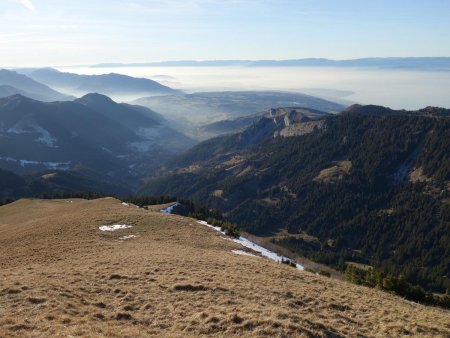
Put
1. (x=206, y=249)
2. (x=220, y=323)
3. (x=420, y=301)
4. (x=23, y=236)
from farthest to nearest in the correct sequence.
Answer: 1. (x=23, y=236)
2. (x=206, y=249)
3. (x=420, y=301)
4. (x=220, y=323)

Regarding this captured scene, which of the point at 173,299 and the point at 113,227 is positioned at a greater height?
the point at 173,299

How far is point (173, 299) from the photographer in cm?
2700

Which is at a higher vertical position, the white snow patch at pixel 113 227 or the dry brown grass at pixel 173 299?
the dry brown grass at pixel 173 299

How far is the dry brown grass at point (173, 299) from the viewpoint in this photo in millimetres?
21500

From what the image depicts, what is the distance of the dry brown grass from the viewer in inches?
846

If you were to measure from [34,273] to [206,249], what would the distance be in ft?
72.5

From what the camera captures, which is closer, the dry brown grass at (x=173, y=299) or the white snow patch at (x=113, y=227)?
the dry brown grass at (x=173, y=299)

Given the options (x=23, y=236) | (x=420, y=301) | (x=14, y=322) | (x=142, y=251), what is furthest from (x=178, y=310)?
(x=23, y=236)

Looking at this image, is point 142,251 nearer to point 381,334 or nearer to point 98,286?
point 98,286

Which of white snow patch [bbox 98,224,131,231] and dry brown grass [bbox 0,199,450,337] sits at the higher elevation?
dry brown grass [bbox 0,199,450,337]

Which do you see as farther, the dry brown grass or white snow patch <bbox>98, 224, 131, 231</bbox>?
white snow patch <bbox>98, 224, 131, 231</bbox>

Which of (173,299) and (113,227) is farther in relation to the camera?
(113,227)

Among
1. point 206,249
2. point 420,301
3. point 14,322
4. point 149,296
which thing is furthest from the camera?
point 206,249

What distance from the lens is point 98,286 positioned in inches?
1164
